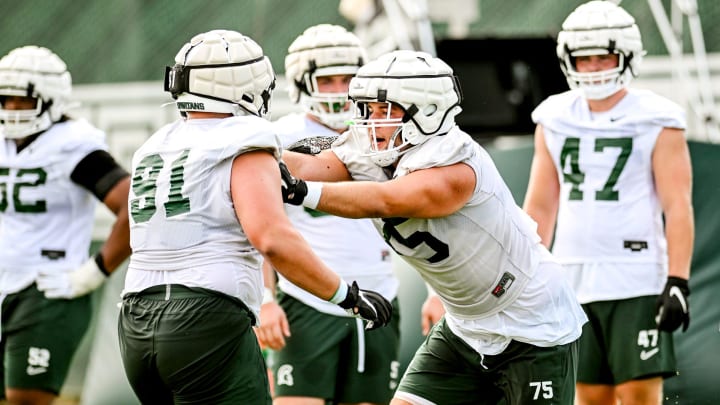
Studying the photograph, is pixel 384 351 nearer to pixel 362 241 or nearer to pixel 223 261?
pixel 362 241

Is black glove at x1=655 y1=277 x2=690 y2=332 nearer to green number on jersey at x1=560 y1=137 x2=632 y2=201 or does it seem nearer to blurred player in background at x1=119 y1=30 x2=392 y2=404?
green number on jersey at x1=560 y1=137 x2=632 y2=201

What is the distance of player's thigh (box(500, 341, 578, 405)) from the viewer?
4.13 m

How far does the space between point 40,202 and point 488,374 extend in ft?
7.58

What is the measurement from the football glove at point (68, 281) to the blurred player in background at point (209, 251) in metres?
1.91

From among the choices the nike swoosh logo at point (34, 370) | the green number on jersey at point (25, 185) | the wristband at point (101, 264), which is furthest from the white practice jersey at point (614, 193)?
the nike swoosh logo at point (34, 370)

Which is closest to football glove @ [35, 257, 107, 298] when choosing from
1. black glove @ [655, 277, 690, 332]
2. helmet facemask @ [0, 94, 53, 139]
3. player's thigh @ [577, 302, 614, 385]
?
helmet facemask @ [0, 94, 53, 139]

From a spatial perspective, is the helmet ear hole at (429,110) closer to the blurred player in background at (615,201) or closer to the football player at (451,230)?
the football player at (451,230)

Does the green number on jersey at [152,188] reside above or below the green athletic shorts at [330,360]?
above

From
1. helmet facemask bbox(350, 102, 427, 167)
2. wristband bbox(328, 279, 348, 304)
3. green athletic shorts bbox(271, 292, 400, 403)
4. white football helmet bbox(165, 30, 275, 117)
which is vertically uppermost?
white football helmet bbox(165, 30, 275, 117)

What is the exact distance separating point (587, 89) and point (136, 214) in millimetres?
2263

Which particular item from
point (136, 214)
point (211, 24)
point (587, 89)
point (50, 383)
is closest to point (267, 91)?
point (136, 214)

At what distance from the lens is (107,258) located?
5781mm

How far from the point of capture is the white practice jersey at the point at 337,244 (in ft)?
17.1

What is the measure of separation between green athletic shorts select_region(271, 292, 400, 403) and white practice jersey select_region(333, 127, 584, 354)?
38.9 inches
